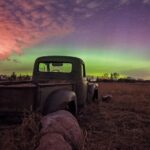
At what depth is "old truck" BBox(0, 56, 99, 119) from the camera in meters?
5.79

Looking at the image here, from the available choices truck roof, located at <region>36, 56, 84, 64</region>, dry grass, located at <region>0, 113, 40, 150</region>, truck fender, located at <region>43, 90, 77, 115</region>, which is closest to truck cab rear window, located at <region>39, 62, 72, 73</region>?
truck roof, located at <region>36, 56, 84, 64</region>

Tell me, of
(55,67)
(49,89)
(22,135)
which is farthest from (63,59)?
(22,135)

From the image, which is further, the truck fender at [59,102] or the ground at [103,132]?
the truck fender at [59,102]

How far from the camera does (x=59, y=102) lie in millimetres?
6926

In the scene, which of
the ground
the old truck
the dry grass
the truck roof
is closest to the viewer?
the dry grass

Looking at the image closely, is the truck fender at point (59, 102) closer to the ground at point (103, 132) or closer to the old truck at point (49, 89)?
the old truck at point (49, 89)

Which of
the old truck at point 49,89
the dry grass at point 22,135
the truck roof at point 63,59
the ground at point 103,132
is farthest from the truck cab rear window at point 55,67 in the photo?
the dry grass at point 22,135

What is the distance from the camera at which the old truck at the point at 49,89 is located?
5.79 metres

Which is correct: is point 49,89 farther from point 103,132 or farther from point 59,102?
point 103,132

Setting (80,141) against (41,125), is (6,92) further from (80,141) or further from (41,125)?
(80,141)

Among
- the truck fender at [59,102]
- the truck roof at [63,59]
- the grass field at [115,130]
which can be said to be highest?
the truck roof at [63,59]

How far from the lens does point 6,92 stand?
18.8 ft

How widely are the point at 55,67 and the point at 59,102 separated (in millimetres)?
3162

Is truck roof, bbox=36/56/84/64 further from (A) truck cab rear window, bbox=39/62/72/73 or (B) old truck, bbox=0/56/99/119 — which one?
(A) truck cab rear window, bbox=39/62/72/73
